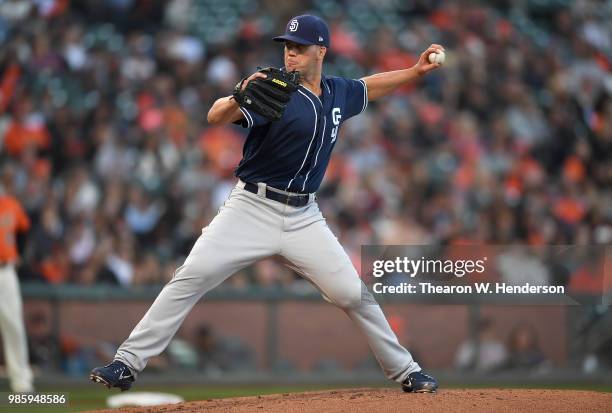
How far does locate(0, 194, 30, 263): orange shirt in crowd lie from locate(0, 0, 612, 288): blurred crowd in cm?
75

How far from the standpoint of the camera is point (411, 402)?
5070 mm

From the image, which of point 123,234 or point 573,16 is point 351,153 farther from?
point 573,16

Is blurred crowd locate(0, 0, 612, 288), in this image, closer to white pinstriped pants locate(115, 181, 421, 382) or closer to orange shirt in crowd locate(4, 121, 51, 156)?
orange shirt in crowd locate(4, 121, 51, 156)

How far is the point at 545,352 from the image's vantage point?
9477 millimetres

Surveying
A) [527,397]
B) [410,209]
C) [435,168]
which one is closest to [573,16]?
[435,168]

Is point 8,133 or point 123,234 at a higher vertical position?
point 8,133

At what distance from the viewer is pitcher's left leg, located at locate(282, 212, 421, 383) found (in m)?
5.18

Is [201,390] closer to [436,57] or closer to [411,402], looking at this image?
[411,402]

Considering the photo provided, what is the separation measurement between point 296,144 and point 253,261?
63cm

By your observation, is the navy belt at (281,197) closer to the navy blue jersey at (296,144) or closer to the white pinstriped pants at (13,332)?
the navy blue jersey at (296,144)

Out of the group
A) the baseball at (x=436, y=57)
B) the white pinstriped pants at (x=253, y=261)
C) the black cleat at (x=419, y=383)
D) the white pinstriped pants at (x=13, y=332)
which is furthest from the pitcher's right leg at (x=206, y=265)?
the white pinstriped pants at (x=13, y=332)

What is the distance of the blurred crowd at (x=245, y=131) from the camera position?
10.3 metres

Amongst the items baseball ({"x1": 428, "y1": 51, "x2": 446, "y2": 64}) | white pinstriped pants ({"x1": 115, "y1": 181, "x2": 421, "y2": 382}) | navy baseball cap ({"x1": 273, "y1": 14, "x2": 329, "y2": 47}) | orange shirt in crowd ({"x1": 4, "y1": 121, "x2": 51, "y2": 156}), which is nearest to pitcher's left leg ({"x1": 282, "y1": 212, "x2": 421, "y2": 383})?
white pinstriped pants ({"x1": 115, "y1": 181, "x2": 421, "y2": 382})

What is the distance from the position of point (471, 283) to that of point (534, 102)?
6825 millimetres
